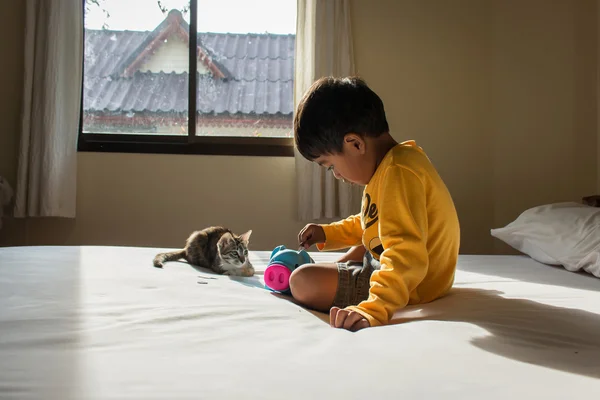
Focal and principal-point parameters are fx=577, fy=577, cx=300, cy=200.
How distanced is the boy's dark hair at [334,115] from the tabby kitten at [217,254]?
0.60m

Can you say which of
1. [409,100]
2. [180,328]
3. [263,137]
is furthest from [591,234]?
[263,137]

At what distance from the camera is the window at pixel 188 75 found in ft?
11.3

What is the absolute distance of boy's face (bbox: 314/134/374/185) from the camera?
1319 mm

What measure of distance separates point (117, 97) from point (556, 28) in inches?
105

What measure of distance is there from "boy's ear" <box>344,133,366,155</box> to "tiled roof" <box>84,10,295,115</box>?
2.25 m

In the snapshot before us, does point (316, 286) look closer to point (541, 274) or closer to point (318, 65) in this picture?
point (541, 274)

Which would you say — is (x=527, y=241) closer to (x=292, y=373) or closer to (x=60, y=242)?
(x=292, y=373)

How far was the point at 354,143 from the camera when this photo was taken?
1.32 m

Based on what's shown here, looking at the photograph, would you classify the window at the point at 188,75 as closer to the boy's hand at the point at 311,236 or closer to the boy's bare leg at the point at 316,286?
the boy's hand at the point at 311,236

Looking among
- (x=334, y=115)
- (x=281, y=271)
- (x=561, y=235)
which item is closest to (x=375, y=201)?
(x=334, y=115)

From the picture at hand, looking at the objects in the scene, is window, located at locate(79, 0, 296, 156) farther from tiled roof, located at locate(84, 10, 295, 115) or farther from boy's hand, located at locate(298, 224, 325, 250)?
boy's hand, located at locate(298, 224, 325, 250)

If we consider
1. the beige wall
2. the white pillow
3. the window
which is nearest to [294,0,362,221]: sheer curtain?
the beige wall

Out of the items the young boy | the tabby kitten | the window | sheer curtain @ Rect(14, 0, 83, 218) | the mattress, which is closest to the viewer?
the mattress

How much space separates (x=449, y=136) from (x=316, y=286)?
8.01 feet
